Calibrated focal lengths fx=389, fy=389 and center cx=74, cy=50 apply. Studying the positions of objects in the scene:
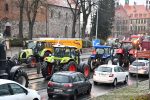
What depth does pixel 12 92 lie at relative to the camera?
14992mm

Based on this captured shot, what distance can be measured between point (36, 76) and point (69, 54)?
3098mm

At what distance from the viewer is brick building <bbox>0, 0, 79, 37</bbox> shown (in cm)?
7566

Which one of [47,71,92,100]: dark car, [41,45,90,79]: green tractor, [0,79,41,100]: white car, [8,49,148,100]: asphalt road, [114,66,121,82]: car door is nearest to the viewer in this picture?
[0,79,41,100]: white car

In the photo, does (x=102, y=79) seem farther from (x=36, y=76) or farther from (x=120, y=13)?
(x=120, y=13)

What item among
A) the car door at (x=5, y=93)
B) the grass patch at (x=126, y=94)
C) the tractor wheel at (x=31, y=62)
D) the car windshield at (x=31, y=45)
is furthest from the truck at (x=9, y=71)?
the car windshield at (x=31, y=45)

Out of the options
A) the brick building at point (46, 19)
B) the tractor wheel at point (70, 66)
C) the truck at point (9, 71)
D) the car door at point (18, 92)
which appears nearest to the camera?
the car door at point (18, 92)

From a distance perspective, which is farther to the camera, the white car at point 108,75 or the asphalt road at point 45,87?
the white car at point 108,75

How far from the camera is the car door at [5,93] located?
1442 centimetres

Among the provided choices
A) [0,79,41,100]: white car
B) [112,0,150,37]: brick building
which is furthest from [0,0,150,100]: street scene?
[112,0,150,37]: brick building

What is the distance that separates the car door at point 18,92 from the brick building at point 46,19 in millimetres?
56872

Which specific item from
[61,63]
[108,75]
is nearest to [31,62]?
[61,63]

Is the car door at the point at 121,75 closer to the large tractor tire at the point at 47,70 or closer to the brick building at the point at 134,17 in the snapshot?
the large tractor tire at the point at 47,70

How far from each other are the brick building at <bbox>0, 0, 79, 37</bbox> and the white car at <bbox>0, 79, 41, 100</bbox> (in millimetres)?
56780

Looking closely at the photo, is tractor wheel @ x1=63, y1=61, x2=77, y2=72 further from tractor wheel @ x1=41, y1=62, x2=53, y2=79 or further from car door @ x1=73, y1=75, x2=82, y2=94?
car door @ x1=73, y1=75, x2=82, y2=94
